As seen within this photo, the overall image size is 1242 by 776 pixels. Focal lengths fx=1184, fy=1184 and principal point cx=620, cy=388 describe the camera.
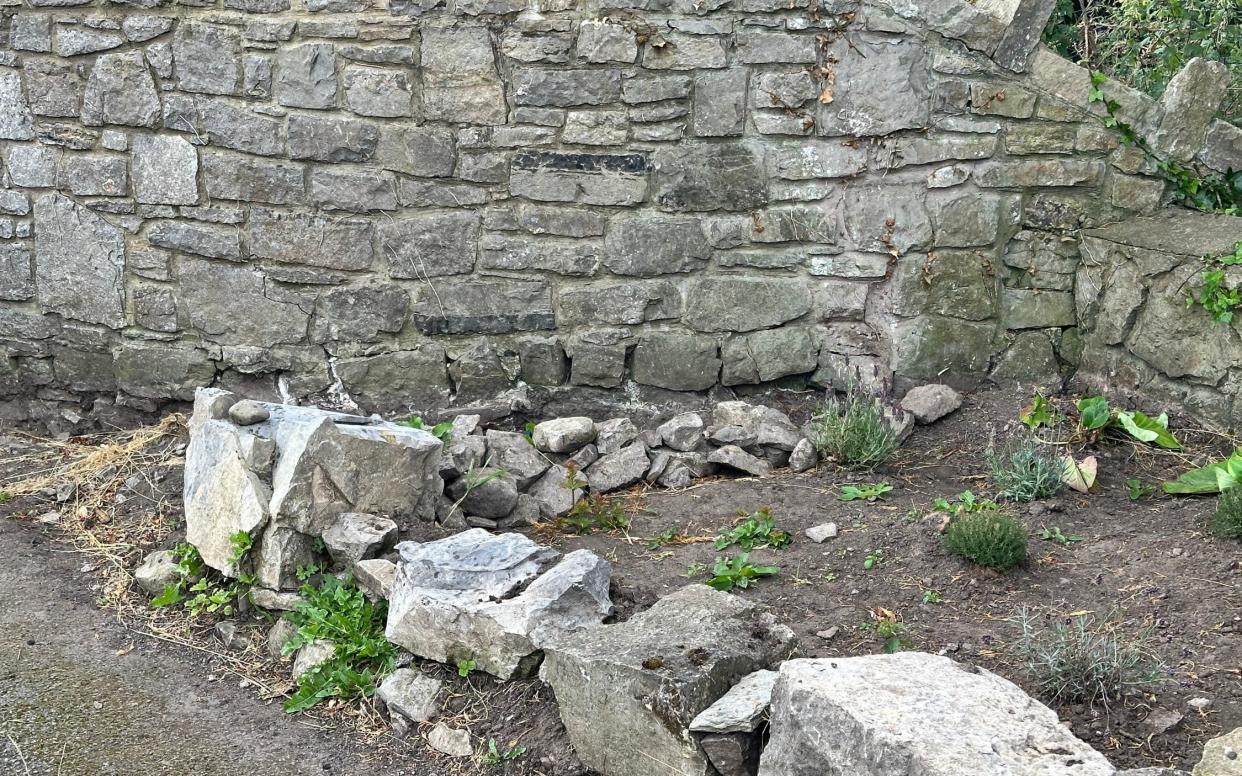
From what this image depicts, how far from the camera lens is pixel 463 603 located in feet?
11.6

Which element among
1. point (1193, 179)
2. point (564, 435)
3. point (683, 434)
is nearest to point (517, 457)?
point (564, 435)

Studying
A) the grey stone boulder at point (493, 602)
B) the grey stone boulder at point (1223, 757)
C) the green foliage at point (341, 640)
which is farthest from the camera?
the green foliage at point (341, 640)

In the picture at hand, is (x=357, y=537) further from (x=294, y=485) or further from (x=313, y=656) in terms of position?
(x=313, y=656)

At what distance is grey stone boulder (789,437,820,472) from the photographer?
15.7 feet

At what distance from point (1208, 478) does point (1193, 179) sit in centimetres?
154

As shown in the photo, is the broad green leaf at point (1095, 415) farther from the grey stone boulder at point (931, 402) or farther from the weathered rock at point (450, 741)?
the weathered rock at point (450, 741)

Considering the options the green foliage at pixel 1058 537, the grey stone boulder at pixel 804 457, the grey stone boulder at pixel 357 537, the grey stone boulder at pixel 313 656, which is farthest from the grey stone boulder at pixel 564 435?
the green foliage at pixel 1058 537

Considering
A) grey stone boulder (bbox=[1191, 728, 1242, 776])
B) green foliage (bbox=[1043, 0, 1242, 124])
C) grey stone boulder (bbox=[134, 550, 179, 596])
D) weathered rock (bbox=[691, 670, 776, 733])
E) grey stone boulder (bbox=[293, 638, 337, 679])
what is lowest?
grey stone boulder (bbox=[134, 550, 179, 596])

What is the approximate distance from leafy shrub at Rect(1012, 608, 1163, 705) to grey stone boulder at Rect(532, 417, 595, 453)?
2237mm

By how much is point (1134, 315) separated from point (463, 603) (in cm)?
311

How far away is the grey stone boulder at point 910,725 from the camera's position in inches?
94.4

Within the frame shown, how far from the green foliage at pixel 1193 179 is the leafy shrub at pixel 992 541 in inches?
83.9

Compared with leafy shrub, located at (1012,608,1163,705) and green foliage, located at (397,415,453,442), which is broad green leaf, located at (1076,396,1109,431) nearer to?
leafy shrub, located at (1012,608,1163,705)

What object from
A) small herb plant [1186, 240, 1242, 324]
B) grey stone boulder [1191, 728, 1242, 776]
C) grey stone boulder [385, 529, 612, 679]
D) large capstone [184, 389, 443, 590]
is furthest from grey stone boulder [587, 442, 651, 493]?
grey stone boulder [1191, 728, 1242, 776]
